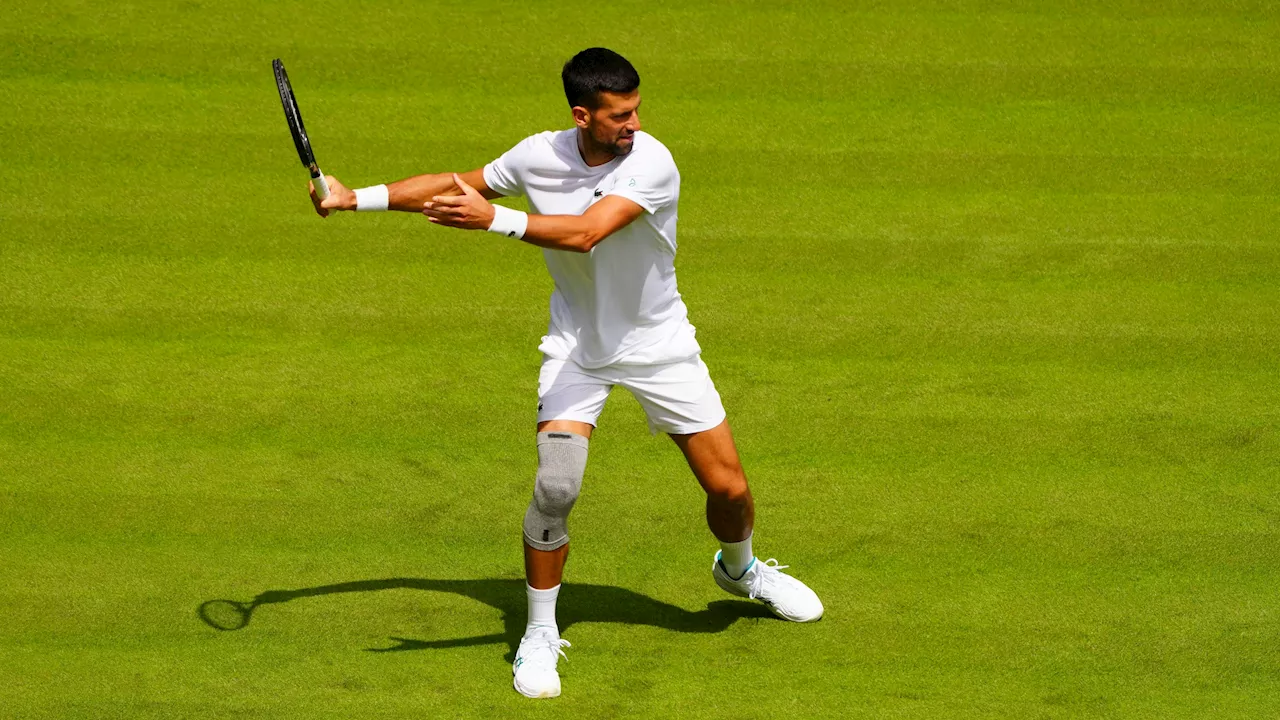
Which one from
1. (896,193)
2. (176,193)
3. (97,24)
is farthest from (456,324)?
(97,24)

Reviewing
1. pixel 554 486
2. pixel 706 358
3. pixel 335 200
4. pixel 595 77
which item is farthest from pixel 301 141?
pixel 706 358

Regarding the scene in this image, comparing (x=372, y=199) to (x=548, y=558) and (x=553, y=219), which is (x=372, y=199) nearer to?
(x=553, y=219)

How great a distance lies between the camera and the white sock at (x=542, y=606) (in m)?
5.91

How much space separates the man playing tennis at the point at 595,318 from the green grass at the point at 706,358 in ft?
1.79

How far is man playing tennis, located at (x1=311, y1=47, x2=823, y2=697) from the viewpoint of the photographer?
5543mm

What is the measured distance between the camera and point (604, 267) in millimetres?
5750

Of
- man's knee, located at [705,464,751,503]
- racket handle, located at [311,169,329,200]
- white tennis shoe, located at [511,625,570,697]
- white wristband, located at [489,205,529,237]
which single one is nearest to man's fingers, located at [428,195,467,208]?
white wristband, located at [489,205,529,237]

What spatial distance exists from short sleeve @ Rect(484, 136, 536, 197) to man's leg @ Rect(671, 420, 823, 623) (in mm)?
1183

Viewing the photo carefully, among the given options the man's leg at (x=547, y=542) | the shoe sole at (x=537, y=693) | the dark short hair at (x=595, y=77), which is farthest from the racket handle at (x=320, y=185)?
the shoe sole at (x=537, y=693)

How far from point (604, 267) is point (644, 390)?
1.72 feet

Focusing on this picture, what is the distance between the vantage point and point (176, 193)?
947 cm

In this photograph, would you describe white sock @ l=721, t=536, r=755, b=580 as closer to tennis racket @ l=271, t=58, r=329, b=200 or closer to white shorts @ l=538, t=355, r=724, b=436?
white shorts @ l=538, t=355, r=724, b=436

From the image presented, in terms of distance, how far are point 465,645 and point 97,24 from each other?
22.0 feet

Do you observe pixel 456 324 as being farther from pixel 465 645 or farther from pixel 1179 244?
pixel 1179 244
